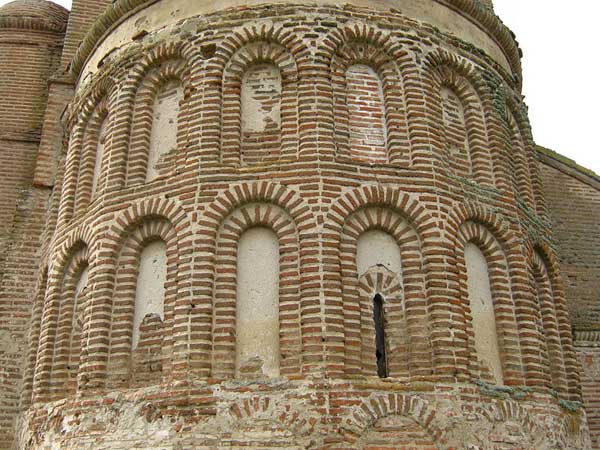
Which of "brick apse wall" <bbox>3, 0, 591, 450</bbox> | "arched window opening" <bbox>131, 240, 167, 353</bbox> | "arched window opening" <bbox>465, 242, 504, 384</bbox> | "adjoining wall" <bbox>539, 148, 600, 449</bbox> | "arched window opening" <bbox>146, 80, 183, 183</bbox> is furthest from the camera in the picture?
"adjoining wall" <bbox>539, 148, 600, 449</bbox>

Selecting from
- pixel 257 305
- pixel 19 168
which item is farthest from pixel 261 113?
pixel 19 168

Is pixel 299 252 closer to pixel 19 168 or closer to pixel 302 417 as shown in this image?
pixel 302 417

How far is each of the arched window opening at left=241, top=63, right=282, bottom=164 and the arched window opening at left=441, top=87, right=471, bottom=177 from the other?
2.44 meters

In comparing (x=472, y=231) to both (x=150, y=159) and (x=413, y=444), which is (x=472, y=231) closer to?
(x=413, y=444)

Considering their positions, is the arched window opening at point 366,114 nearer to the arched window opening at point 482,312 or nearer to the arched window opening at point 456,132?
the arched window opening at point 456,132

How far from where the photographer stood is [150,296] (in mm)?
8305

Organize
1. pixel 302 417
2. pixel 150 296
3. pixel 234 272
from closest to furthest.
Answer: pixel 302 417, pixel 234 272, pixel 150 296

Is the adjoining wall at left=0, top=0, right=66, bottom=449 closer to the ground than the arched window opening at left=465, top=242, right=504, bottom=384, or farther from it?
farther from it

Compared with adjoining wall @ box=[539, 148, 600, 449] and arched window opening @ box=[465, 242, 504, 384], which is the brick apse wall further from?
adjoining wall @ box=[539, 148, 600, 449]

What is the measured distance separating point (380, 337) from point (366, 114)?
10.0ft

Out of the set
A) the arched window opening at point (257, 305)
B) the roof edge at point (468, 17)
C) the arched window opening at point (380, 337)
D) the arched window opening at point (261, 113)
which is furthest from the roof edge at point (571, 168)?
the arched window opening at point (257, 305)

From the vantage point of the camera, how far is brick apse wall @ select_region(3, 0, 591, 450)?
745 centimetres

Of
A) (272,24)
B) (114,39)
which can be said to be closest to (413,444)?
(272,24)

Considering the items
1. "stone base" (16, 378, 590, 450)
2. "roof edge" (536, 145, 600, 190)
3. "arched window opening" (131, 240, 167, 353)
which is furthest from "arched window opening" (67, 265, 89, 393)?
"roof edge" (536, 145, 600, 190)
